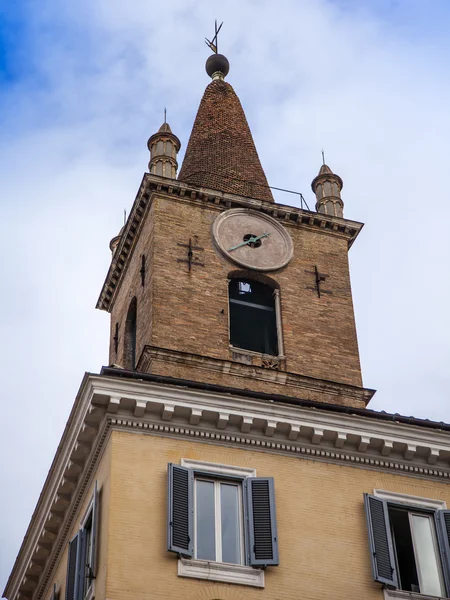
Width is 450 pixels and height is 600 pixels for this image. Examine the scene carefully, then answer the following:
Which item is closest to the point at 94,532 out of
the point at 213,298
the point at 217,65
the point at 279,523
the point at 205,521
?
the point at 205,521

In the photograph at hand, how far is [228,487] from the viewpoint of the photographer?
22688mm

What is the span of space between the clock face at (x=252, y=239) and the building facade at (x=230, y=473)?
77 centimetres

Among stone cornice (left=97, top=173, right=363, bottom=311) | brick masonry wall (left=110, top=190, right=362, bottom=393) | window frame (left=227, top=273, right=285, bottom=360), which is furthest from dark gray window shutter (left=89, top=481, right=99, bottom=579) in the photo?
stone cornice (left=97, top=173, right=363, bottom=311)

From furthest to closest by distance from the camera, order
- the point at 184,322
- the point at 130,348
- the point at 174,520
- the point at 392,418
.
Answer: the point at 130,348 → the point at 184,322 → the point at 392,418 → the point at 174,520

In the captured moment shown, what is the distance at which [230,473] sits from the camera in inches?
896

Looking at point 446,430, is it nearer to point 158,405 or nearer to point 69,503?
point 158,405

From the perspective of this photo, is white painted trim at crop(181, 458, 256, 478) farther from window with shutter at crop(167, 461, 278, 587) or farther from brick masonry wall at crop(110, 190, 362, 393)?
brick masonry wall at crop(110, 190, 362, 393)

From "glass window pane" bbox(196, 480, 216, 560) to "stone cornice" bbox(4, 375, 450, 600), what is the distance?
1093 mm

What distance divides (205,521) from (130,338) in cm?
1132

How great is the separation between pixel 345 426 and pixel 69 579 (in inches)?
251

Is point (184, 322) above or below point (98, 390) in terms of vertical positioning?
above

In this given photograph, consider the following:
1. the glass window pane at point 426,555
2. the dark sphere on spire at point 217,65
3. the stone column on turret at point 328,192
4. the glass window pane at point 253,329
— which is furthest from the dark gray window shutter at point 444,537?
the dark sphere on spire at point 217,65

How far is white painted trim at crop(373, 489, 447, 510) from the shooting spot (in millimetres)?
23562

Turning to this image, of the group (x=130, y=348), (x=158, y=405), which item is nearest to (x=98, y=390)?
(x=158, y=405)
